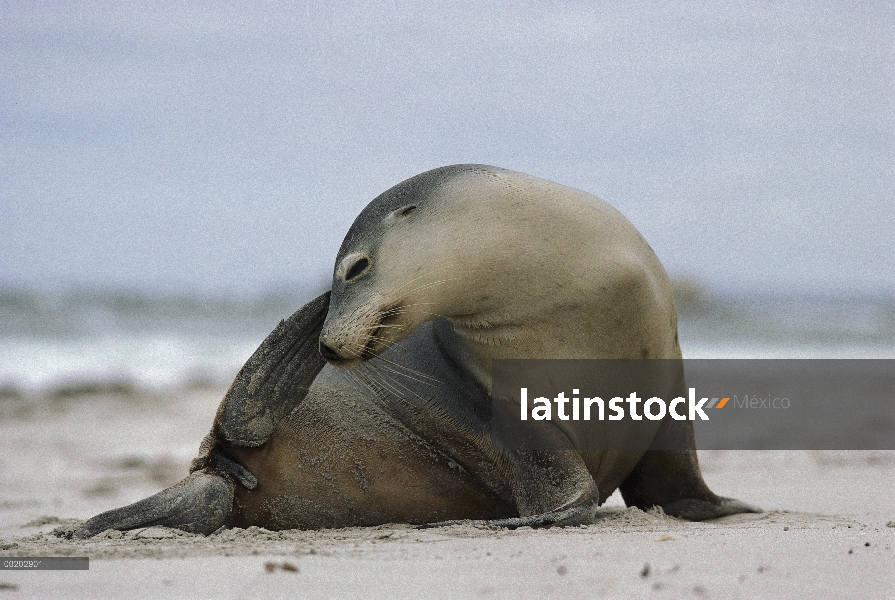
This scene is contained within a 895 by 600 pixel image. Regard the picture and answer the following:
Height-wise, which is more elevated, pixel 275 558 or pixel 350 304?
pixel 350 304

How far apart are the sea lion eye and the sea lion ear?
432 millimetres

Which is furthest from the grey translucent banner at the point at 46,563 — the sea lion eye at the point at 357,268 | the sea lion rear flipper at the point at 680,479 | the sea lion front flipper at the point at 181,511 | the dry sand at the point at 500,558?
the sea lion rear flipper at the point at 680,479

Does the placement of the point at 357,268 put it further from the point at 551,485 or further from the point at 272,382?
the point at 551,485

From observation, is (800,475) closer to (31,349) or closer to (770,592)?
(770,592)

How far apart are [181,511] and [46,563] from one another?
121cm

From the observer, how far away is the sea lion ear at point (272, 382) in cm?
537

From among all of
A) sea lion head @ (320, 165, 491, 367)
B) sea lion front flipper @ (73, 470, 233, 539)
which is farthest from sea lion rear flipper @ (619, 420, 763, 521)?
sea lion front flipper @ (73, 470, 233, 539)

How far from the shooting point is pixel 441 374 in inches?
214

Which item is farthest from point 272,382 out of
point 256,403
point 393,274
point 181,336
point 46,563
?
point 181,336

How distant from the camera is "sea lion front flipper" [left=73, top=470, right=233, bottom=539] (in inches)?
199

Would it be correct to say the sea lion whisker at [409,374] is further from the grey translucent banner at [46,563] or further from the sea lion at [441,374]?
the grey translucent banner at [46,563]

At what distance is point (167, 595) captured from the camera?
3.35m

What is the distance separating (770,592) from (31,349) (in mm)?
15906

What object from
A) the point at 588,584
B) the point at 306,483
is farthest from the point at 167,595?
the point at 306,483
